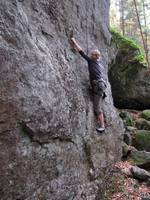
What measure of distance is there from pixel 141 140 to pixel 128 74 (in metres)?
6.55

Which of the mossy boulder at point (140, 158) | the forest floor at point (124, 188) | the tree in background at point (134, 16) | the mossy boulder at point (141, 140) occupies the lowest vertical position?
the forest floor at point (124, 188)

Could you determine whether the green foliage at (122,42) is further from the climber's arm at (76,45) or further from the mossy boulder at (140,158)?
the climber's arm at (76,45)

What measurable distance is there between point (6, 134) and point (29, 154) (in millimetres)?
814

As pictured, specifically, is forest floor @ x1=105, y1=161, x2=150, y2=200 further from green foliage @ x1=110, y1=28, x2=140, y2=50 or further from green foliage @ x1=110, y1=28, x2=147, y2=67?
green foliage @ x1=110, y1=28, x2=140, y2=50

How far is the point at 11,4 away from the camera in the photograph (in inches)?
280

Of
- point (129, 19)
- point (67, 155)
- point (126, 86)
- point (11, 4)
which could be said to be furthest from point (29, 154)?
point (129, 19)

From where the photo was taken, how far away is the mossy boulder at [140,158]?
13422 millimetres

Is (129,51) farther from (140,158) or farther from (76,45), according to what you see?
(76,45)

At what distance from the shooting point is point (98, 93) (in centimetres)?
1059

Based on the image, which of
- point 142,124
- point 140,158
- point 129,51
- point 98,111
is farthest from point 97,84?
point 129,51

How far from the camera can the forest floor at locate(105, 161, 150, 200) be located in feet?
35.3

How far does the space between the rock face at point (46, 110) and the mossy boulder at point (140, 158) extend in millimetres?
2875

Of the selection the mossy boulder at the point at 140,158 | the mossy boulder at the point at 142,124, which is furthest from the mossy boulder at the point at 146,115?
the mossy boulder at the point at 140,158

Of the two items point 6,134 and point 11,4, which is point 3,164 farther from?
point 11,4
